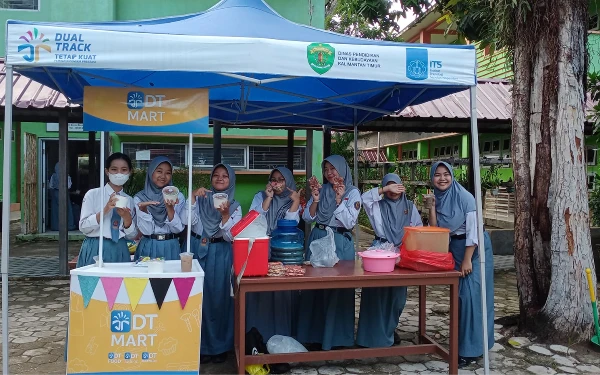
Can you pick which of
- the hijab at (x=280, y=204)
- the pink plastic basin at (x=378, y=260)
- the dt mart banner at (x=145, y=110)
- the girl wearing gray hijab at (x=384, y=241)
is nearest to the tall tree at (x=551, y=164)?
the girl wearing gray hijab at (x=384, y=241)

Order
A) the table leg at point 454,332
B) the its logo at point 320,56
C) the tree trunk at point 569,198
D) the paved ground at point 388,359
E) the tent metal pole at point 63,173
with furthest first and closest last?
the tent metal pole at point 63,173 → the tree trunk at point 569,198 → the paved ground at point 388,359 → the table leg at point 454,332 → the its logo at point 320,56

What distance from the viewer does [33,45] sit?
274 cm

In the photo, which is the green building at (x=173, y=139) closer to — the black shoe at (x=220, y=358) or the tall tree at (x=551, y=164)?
the tall tree at (x=551, y=164)

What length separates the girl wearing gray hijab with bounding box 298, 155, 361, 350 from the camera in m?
3.91

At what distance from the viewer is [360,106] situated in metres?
4.58

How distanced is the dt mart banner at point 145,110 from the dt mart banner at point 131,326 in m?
0.95

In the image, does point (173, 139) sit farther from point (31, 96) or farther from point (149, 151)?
point (31, 96)

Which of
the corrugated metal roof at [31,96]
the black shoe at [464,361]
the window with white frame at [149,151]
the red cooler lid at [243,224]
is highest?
Answer: the corrugated metal roof at [31,96]

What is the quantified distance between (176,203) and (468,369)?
8.43ft

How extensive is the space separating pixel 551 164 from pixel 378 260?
204cm

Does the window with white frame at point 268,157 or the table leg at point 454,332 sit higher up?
the window with white frame at point 268,157

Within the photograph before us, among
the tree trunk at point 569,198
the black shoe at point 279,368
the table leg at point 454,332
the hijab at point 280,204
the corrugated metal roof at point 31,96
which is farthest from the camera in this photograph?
the corrugated metal roof at point 31,96

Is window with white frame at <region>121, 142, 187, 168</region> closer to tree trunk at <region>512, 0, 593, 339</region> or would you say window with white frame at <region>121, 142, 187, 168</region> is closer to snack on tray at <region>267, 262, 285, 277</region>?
snack on tray at <region>267, 262, 285, 277</region>

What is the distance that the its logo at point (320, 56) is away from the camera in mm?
3012
